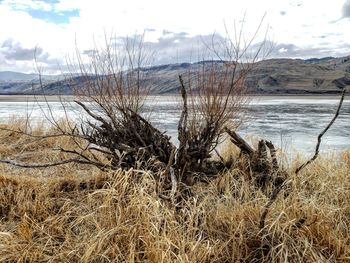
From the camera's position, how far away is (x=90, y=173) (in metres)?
6.82

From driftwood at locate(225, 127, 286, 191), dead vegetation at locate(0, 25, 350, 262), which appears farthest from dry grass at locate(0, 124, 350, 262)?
driftwood at locate(225, 127, 286, 191)

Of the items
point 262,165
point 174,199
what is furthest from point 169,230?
point 262,165

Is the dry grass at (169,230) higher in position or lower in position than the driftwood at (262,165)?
lower

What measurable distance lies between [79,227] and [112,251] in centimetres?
82

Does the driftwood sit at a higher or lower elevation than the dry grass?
higher

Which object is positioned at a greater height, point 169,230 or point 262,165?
point 262,165

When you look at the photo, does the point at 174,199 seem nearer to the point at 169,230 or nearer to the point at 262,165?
the point at 169,230

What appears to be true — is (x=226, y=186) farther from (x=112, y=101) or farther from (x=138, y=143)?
(x=112, y=101)

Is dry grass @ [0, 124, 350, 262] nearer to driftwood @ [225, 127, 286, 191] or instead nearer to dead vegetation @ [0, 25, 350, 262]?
dead vegetation @ [0, 25, 350, 262]

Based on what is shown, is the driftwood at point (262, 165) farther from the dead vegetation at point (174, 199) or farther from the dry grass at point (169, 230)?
the dry grass at point (169, 230)

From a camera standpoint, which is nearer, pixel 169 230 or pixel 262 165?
pixel 169 230

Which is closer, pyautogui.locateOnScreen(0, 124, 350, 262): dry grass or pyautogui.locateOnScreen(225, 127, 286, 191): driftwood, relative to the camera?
pyautogui.locateOnScreen(0, 124, 350, 262): dry grass

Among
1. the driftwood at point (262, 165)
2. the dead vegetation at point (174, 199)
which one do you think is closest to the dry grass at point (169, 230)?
the dead vegetation at point (174, 199)

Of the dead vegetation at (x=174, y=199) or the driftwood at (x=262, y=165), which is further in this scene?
the driftwood at (x=262, y=165)
